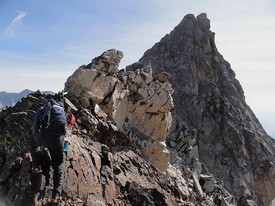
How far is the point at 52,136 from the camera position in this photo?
14953mm

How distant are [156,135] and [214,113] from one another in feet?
133

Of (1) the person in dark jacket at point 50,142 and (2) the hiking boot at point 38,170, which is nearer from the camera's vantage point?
(1) the person in dark jacket at point 50,142

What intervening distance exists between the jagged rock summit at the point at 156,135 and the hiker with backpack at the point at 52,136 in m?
0.89

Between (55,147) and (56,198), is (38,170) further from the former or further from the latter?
(56,198)

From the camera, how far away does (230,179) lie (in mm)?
69625

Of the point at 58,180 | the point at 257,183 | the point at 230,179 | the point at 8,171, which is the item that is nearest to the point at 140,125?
the point at 8,171

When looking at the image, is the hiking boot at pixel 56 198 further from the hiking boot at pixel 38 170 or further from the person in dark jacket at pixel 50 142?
the hiking boot at pixel 38 170

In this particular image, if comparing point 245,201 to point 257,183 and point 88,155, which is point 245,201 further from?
point 88,155

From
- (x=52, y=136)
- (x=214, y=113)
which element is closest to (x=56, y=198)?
(x=52, y=136)

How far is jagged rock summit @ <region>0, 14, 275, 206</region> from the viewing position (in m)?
18.6

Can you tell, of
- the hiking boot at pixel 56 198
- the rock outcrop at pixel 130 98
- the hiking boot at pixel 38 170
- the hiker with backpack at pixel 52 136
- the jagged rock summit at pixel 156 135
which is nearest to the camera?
the hiking boot at pixel 56 198

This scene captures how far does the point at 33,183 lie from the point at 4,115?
952cm

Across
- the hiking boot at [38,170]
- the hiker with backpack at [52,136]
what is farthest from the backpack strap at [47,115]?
the hiking boot at [38,170]

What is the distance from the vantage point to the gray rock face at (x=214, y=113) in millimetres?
72125
